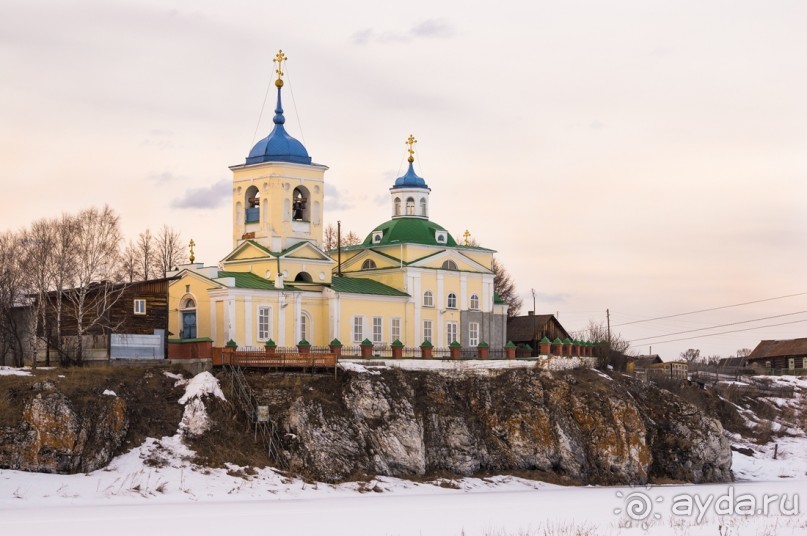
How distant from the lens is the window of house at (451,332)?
68.5 metres

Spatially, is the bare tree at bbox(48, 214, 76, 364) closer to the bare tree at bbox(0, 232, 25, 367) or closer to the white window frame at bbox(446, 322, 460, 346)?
the bare tree at bbox(0, 232, 25, 367)

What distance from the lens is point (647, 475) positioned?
202 feet

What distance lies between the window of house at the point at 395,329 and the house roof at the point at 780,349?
47022 millimetres

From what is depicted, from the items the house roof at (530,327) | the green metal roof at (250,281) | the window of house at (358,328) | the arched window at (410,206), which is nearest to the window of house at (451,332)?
the window of house at (358,328)

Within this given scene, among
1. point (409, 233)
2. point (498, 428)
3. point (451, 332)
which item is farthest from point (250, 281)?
point (498, 428)

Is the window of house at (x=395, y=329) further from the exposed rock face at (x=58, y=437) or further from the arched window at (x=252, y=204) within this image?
the exposed rock face at (x=58, y=437)

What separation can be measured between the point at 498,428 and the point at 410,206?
1621cm

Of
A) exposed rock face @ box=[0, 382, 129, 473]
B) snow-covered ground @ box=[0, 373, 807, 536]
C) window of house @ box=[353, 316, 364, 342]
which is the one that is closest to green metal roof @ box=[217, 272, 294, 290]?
window of house @ box=[353, 316, 364, 342]

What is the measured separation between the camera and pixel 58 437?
49.0 meters

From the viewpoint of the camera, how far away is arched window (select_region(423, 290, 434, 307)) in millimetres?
68062

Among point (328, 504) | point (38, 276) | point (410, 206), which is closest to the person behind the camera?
point (328, 504)

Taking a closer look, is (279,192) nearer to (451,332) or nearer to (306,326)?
(306,326)

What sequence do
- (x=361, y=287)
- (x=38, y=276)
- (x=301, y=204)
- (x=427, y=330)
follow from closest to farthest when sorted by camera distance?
1. (x=38, y=276)
2. (x=361, y=287)
3. (x=301, y=204)
4. (x=427, y=330)

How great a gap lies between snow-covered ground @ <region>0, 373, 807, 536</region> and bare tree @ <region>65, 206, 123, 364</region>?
4503 mm
